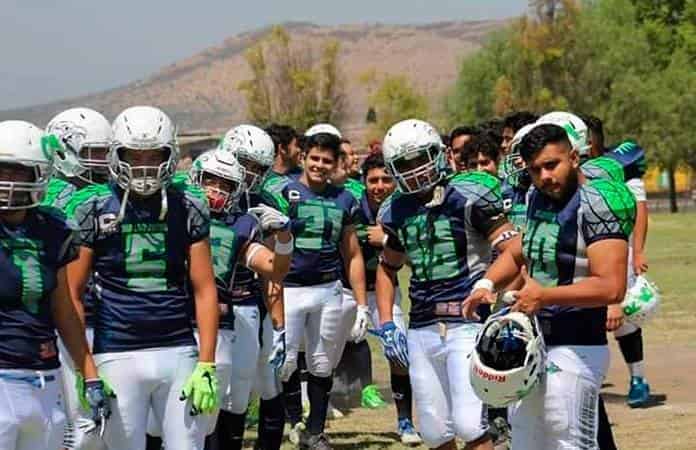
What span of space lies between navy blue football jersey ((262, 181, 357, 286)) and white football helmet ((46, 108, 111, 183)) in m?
2.26

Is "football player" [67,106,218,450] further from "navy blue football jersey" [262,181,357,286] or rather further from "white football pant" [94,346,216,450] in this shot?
"navy blue football jersey" [262,181,357,286]

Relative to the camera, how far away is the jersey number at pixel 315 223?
9.16 m

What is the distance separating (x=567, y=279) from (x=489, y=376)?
1.81 feet

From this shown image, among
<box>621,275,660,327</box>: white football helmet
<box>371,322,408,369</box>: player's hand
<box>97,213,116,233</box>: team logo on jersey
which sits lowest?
<box>621,275,660,327</box>: white football helmet

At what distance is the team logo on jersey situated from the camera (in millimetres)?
5695

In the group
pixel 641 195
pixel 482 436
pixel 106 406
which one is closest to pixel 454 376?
pixel 482 436

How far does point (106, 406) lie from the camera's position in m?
5.60

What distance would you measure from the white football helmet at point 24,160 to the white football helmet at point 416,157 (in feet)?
7.31

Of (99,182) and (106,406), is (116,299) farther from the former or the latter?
(99,182)

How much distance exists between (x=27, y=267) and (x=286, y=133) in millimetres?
5462

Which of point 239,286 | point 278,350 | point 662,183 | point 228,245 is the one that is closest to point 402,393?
point 278,350

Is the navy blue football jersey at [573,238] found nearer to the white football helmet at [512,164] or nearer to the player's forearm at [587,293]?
the player's forearm at [587,293]

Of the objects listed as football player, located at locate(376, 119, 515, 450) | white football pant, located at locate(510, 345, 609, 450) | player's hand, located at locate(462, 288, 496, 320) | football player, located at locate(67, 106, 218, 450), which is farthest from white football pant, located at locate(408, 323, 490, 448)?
football player, located at locate(67, 106, 218, 450)

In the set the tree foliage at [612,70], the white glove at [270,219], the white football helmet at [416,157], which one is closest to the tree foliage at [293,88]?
the tree foliage at [612,70]
